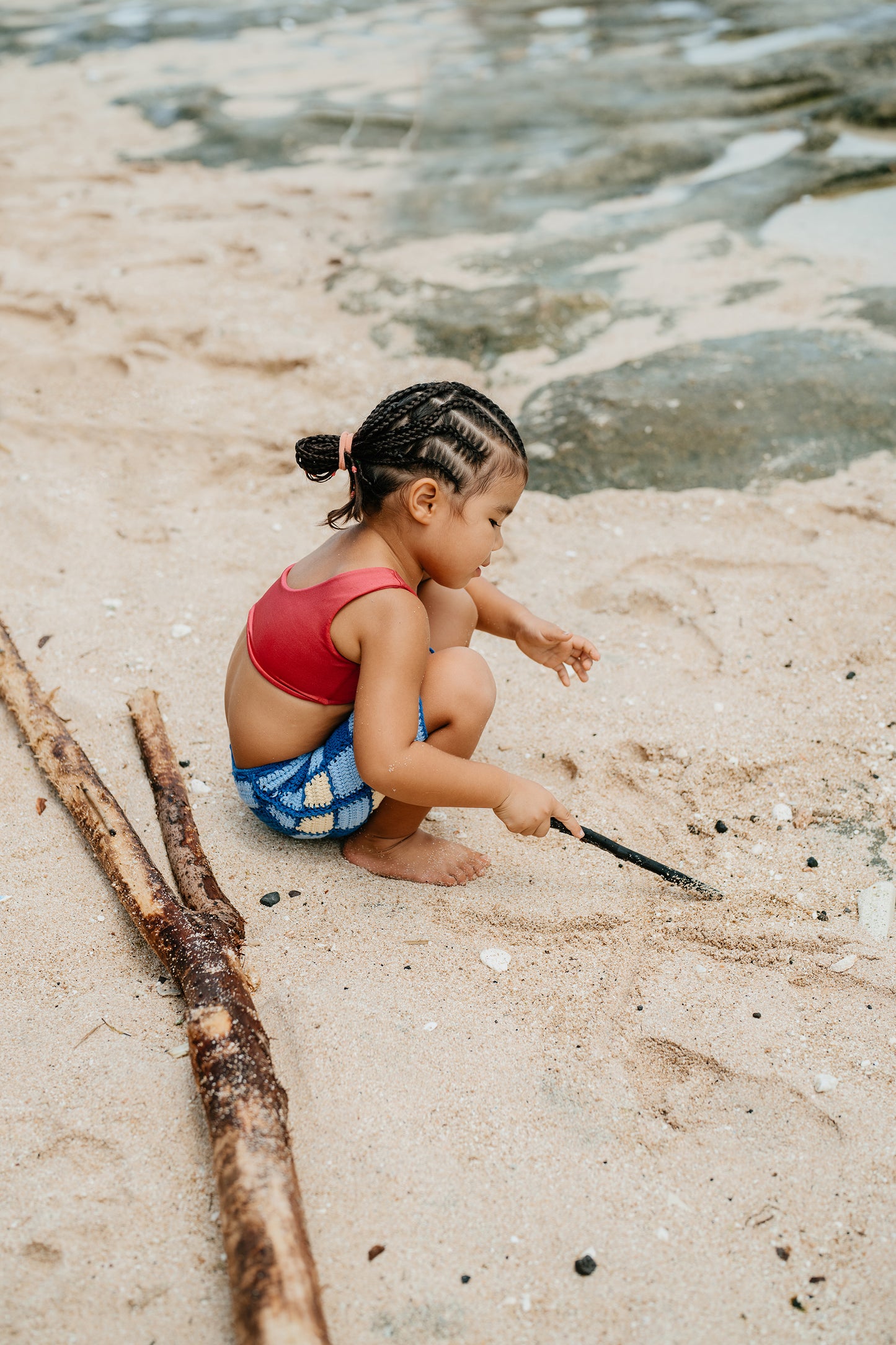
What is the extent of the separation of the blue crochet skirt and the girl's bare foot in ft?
0.24

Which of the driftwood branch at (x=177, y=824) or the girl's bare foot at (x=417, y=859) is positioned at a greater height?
the driftwood branch at (x=177, y=824)

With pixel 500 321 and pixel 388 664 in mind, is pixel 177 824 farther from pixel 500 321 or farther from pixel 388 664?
pixel 500 321

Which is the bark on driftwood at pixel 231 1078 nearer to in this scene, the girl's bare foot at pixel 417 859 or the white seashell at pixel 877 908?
the girl's bare foot at pixel 417 859

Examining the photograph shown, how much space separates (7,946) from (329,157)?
18.5 ft

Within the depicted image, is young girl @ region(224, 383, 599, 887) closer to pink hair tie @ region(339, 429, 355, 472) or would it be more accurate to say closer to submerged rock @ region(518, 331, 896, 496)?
pink hair tie @ region(339, 429, 355, 472)

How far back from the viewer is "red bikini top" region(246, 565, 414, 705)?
6.23ft

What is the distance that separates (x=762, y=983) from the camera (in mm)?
1934

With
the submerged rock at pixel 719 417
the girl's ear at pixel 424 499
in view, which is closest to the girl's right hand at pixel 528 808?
the girl's ear at pixel 424 499

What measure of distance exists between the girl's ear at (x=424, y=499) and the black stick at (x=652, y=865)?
66 centimetres

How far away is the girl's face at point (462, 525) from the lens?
74.9 inches

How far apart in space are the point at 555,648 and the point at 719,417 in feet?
5.35

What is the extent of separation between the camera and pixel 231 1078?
1.55 metres

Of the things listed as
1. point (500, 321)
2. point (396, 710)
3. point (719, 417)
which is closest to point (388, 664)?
point (396, 710)

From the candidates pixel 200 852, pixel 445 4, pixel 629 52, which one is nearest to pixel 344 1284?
pixel 200 852
